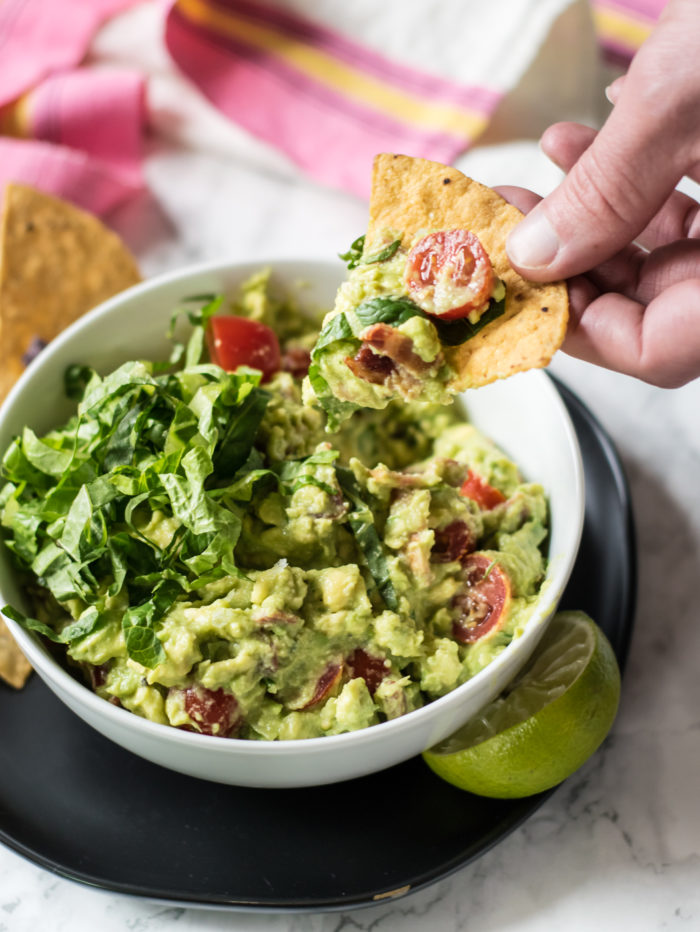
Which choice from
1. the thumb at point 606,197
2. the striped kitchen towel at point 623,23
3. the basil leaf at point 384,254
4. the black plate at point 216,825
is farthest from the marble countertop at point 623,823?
the striped kitchen towel at point 623,23

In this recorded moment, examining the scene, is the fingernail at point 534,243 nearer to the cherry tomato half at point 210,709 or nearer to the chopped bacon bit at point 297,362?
the chopped bacon bit at point 297,362

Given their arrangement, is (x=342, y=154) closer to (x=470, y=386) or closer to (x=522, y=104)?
(x=522, y=104)

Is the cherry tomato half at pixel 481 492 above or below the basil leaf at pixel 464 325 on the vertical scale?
below

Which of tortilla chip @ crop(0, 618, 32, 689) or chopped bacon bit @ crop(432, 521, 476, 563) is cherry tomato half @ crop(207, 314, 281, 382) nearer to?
chopped bacon bit @ crop(432, 521, 476, 563)

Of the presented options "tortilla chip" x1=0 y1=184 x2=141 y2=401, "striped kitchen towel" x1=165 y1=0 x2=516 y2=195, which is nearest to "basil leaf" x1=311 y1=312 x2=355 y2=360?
"tortilla chip" x1=0 y1=184 x2=141 y2=401

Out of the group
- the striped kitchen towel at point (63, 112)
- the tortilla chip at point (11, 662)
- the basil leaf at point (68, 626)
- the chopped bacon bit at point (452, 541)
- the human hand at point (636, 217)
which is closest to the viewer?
the human hand at point (636, 217)

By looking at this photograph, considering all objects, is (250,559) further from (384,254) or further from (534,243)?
(534,243)

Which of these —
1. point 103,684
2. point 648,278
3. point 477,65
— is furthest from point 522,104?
point 103,684
